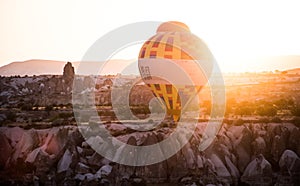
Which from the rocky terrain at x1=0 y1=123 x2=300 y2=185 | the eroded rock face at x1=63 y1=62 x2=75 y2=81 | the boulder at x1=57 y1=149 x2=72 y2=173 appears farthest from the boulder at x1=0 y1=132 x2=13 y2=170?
the eroded rock face at x1=63 y1=62 x2=75 y2=81

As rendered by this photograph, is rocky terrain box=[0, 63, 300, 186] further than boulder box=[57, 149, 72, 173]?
No

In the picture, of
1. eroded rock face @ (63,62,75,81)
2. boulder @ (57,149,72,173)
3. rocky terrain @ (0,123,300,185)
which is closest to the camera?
rocky terrain @ (0,123,300,185)

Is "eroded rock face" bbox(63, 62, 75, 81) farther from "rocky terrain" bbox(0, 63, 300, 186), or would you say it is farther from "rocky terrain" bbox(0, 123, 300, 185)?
"rocky terrain" bbox(0, 123, 300, 185)

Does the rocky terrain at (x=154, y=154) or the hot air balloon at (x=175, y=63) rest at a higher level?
the hot air balloon at (x=175, y=63)

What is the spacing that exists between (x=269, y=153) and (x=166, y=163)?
19.2 feet

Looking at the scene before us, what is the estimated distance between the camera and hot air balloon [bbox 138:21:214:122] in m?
37.9

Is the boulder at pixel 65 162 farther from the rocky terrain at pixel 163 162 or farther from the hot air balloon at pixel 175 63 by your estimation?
the hot air balloon at pixel 175 63

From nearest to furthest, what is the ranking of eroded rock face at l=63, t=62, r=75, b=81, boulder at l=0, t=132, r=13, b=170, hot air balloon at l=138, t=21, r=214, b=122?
boulder at l=0, t=132, r=13, b=170 → hot air balloon at l=138, t=21, r=214, b=122 → eroded rock face at l=63, t=62, r=75, b=81

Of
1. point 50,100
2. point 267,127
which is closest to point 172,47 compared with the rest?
point 267,127

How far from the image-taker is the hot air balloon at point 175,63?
37875mm

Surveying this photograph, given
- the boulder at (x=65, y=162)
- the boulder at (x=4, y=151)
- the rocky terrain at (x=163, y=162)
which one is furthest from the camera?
the boulder at (x=4, y=151)

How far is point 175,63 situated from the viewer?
38000 millimetres

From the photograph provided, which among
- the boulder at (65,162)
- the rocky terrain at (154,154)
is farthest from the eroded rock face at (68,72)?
the boulder at (65,162)

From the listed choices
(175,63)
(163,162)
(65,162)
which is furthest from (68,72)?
(163,162)
